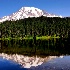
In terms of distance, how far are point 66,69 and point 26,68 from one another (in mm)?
7181

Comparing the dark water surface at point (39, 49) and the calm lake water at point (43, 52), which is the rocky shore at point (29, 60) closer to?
the calm lake water at point (43, 52)

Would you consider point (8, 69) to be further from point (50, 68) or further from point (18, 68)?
point (50, 68)

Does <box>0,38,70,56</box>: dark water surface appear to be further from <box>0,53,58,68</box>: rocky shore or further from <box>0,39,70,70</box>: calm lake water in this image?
<box>0,53,58,68</box>: rocky shore

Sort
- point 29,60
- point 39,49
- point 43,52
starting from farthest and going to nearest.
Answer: point 39,49
point 43,52
point 29,60

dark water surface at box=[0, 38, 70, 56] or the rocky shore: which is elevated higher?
dark water surface at box=[0, 38, 70, 56]

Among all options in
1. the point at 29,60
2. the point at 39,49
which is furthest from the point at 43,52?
the point at 29,60

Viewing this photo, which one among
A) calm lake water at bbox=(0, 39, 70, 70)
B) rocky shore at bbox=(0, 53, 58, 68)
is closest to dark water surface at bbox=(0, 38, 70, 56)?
calm lake water at bbox=(0, 39, 70, 70)

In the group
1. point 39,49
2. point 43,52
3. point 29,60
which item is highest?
point 39,49

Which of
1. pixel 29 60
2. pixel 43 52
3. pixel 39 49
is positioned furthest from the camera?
pixel 39 49

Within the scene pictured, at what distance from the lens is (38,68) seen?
1735 inches

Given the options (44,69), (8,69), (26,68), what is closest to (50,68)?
(44,69)

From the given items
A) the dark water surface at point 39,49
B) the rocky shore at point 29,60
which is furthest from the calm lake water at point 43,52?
the rocky shore at point 29,60

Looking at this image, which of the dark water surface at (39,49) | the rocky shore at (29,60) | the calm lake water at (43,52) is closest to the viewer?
the calm lake water at (43,52)

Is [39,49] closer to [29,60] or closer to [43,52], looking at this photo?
[43,52]
